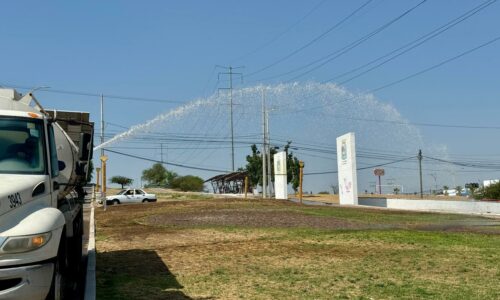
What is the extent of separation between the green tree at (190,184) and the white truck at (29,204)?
10491 cm

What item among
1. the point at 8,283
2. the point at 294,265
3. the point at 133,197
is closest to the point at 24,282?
the point at 8,283

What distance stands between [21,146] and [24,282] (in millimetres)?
2062

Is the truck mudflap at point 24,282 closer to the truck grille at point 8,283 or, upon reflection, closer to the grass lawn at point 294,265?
the truck grille at point 8,283

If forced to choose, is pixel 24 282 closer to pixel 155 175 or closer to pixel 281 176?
pixel 281 176

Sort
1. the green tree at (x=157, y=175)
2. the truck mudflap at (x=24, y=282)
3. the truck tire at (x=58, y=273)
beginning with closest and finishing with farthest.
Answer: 1. the truck mudflap at (x=24, y=282)
2. the truck tire at (x=58, y=273)
3. the green tree at (x=157, y=175)

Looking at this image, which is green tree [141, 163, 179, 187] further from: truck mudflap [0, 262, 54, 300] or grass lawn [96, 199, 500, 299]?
truck mudflap [0, 262, 54, 300]

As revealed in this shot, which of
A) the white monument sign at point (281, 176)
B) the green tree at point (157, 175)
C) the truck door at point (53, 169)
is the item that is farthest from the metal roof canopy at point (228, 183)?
the truck door at point (53, 169)

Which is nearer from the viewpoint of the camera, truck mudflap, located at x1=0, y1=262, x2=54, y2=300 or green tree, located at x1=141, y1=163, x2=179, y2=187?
truck mudflap, located at x1=0, y1=262, x2=54, y2=300

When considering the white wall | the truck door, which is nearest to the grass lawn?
the truck door

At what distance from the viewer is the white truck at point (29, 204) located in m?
5.66

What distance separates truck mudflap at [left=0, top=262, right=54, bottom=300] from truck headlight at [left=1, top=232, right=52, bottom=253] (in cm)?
19

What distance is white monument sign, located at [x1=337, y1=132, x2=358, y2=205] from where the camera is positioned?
5159 centimetres

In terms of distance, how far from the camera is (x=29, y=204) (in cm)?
643

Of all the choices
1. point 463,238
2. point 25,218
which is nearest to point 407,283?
point 25,218
